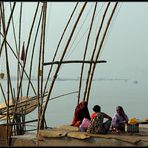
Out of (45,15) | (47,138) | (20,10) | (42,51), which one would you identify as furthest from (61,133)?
(20,10)

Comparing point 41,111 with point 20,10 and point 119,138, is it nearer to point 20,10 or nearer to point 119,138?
point 119,138

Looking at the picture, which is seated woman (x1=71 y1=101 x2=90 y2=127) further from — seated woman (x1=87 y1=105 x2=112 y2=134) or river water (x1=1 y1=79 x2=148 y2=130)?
river water (x1=1 y1=79 x2=148 y2=130)

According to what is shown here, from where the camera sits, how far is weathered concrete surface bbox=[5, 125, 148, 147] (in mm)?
5410

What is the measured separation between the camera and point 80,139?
5.64m

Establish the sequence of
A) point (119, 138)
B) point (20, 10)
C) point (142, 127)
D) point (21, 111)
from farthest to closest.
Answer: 1. point (21, 111)
2. point (20, 10)
3. point (142, 127)
4. point (119, 138)

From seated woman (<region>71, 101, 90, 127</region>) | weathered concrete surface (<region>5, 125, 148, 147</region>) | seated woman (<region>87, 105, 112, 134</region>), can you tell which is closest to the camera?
weathered concrete surface (<region>5, 125, 148, 147</region>)

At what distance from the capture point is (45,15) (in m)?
6.42

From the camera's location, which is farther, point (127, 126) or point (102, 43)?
point (102, 43)

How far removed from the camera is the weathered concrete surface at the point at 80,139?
541 cm

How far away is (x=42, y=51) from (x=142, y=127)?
216 centimetres

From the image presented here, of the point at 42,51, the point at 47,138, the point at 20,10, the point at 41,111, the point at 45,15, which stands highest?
the point at 20,10

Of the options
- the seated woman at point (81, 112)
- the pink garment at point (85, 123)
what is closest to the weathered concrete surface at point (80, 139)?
the pink garment at point (85, 123)

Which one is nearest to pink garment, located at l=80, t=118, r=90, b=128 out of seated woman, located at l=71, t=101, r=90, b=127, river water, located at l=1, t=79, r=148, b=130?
seated woman, located at l=71, t=101, r=90, b=127

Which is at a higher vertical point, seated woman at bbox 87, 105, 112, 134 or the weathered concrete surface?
seated woman at bbox 87, 105, 112, 134
